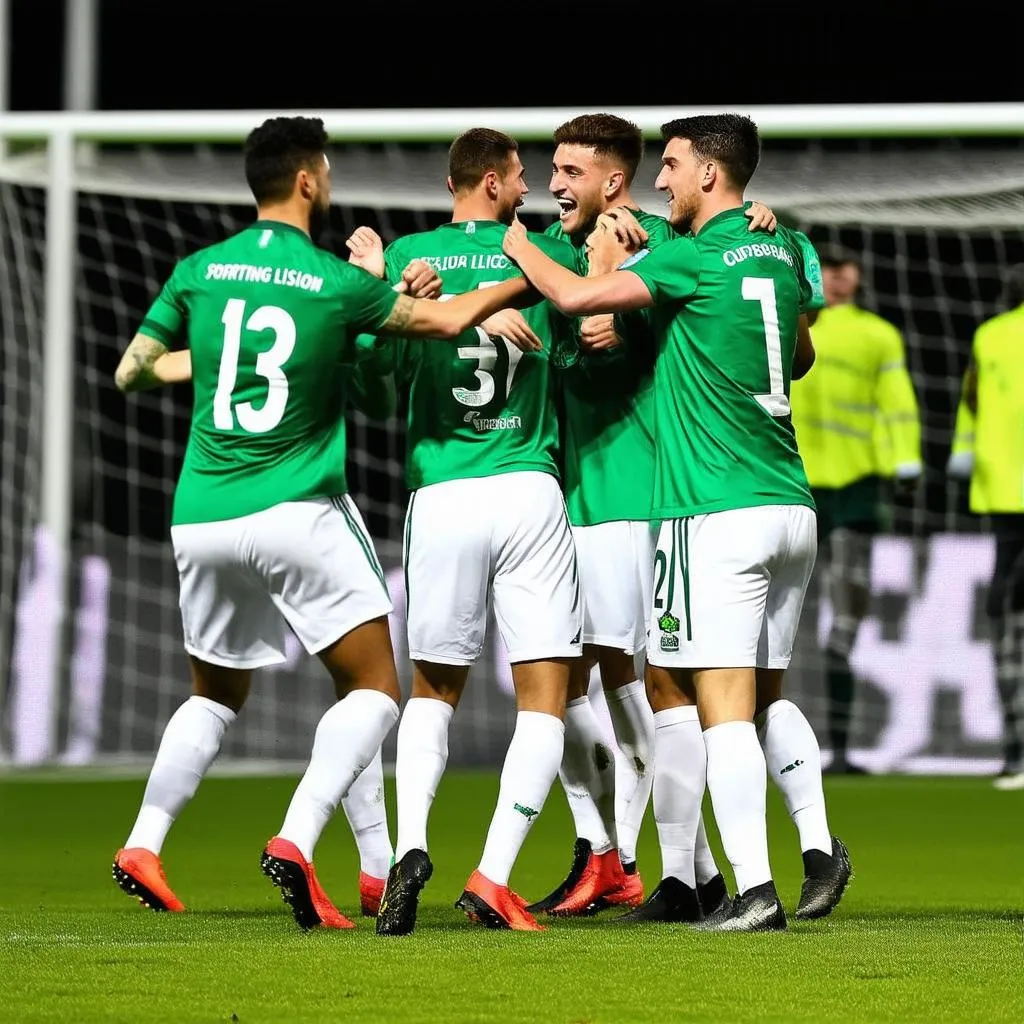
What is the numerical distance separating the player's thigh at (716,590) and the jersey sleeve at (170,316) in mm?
1348

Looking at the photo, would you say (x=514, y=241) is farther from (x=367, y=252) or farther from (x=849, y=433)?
(x=849, y=433)

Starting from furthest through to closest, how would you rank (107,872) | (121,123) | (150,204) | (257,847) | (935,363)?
1. (935,363)
2. (150,204)
3. (121,123)
4. (257,847)
5. (107,872)

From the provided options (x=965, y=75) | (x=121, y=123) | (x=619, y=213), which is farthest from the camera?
(x=965, y=75)

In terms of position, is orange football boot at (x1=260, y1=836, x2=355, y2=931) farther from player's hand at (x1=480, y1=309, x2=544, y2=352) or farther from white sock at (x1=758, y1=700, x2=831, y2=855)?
player's hand at (x1=480, y1=309, x2=544, y2=352)

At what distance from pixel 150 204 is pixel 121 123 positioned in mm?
5000

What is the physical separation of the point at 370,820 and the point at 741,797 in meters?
1.08

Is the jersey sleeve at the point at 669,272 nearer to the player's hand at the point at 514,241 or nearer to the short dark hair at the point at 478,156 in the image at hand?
the player's hand at the point at 514,241

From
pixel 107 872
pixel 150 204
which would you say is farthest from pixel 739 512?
pixel 150 204

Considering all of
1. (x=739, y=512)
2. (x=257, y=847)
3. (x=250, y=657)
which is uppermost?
(x=739, y=512)

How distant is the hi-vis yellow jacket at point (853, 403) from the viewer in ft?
31.5

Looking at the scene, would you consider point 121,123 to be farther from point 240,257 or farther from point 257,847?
point 240,257

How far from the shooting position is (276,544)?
15.8 feet

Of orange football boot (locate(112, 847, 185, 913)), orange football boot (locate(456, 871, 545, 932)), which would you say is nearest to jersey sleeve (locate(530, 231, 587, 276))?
orange football boot (locate(456, 871, 545, 932))

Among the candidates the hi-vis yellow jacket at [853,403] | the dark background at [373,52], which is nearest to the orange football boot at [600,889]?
the hi-vis yellow jacket at [853,403]
